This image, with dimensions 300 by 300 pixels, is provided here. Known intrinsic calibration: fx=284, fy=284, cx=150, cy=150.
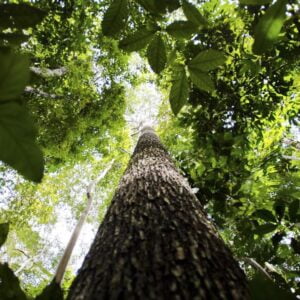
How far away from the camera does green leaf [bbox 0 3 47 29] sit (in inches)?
28.7

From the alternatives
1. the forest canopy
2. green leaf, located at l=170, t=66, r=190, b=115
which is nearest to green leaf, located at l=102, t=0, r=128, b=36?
the forest canopy

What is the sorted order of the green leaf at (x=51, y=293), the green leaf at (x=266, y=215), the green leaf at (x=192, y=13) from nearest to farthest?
the green leaf at (x=51, y=293) < the green leaf at (x=192, y=13) < the green leaf at (x=266, y=215)

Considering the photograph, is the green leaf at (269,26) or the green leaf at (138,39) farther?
the green leaf at (138,39)

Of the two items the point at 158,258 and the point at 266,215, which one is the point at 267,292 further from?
the point at 266,215

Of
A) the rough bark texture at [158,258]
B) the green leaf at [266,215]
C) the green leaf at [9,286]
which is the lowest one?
the green leaf at [9,286]

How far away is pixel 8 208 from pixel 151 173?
31.1ft

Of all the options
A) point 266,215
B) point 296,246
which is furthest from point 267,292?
point 296,246

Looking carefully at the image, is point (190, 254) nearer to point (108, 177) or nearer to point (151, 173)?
point (151, 173)

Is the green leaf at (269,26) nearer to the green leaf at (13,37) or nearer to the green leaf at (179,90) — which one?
the green leaf at (179,90)

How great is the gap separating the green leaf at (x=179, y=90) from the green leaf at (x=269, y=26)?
11.5 inches

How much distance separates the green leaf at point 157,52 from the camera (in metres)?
1.10

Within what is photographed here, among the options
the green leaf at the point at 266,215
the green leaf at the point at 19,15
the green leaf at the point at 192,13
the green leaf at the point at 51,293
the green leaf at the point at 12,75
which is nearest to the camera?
the green leaf at the point at 12,75

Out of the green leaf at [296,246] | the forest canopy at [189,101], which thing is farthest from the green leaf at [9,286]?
the green leaf at [296,246]

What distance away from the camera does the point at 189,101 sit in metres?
3.63
